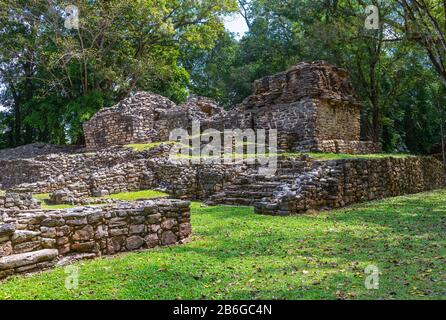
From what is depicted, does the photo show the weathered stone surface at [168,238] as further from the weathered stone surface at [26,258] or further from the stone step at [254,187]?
the stone step at [254,187]

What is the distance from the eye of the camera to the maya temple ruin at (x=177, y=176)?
638 cm

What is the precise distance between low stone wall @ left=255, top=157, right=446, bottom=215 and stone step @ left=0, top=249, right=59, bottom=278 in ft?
21.2

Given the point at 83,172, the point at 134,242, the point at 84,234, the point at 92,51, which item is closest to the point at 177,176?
the point at 83,172

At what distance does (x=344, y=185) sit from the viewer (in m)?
13.0

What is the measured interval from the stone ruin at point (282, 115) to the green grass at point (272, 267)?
10850mm

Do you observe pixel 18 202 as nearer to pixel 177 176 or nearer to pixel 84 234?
pixel 177 176

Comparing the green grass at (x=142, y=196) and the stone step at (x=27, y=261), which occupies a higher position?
the stone step at (x=27, y=261)

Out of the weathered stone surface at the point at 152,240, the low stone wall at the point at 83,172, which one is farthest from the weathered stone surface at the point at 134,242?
the low stone wall at the point at 83,172

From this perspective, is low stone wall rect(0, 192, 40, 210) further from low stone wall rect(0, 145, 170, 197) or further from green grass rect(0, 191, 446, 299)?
green grass rect(0, 191, 446, 299)

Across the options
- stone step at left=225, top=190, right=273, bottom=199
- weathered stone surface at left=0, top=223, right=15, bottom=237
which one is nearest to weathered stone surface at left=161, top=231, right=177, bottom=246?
weathered stone surface at left=0, top=223, right=15, bottom=237

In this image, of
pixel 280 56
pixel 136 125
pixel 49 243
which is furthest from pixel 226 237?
pixel 280 56

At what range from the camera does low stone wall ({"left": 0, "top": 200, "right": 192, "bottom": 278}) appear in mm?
5598

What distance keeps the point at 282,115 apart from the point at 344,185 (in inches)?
341
